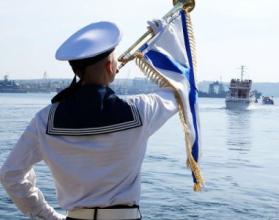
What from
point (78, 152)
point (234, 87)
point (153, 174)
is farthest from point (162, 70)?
point (234, 87)

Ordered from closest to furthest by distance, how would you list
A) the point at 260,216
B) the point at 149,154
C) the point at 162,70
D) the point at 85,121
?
1. the point at 85,121
2. the point at 162,70
3. the point at 260,216
4. the point at 149,154

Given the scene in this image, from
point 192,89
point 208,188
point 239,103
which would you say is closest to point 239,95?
point 239,103

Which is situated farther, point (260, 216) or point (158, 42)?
point (260, 216)

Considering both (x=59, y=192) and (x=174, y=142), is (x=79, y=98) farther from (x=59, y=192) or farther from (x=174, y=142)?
(x=174, y=142)

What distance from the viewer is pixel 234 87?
70812mm

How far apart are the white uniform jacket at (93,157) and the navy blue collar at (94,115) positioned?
0.05ft

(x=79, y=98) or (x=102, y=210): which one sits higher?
(x=79, y=98)

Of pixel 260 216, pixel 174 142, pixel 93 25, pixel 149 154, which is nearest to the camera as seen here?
pixel 93 25

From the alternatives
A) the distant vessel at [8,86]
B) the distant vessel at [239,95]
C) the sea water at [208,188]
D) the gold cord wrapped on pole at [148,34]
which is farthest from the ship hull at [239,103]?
the distant vessel at [8,86]

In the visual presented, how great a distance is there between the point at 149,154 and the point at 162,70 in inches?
610

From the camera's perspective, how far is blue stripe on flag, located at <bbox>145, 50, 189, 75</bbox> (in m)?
2.60

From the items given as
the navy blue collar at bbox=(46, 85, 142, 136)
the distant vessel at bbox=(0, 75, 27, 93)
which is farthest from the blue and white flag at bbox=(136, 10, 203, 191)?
the distant vessel at bbox=(0, 75, 27, 93)

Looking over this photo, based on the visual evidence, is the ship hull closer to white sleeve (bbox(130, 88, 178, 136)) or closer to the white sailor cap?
white sleeve (bbox(130, 88, 178, 136))

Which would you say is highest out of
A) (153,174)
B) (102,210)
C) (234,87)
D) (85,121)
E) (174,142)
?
(85,121)
